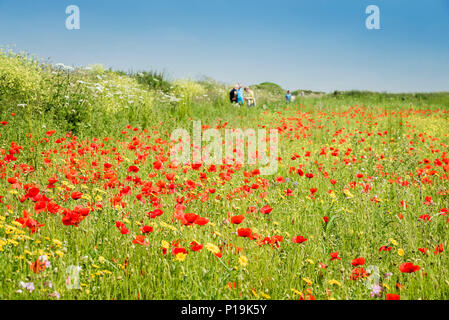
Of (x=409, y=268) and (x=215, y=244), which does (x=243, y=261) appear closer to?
(x=215, y=244)

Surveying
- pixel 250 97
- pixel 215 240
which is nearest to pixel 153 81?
pixel 250 97

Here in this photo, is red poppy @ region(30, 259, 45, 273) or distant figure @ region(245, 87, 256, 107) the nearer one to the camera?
red poppy @ region(30, 259, 45, 273)

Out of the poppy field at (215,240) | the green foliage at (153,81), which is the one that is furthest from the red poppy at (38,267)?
the green foliage at (153,81)

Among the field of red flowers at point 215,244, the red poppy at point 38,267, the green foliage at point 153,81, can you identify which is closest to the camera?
the red poppy at point 38,267

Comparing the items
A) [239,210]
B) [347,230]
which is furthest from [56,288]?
[347,230]

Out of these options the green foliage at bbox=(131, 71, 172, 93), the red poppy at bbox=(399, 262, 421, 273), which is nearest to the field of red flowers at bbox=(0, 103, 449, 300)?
the red poppy at bbox=(399, 262, 421, 273)

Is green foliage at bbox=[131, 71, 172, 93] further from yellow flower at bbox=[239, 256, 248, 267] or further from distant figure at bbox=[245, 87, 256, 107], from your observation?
yellow flower at bbox=[239, 256, 248, 267]

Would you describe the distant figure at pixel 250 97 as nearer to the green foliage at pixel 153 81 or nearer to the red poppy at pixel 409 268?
the green foliage at pixel 153 81

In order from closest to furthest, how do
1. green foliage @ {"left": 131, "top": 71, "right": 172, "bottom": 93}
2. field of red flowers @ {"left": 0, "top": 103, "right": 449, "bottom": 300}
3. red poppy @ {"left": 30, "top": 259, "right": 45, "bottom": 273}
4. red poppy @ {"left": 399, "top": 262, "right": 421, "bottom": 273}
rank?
red poppy @ {"left": 399, "top": 262, "right": 421, "bottom": 273}
red poppy @ {"left": 30, "top": 259, "right": 45, "bottom": 273}
field of red flowers @ {"left": 0, "top": 103, "right": 449, "bottom": 300}
green foliage @ {"left": 131, "top": 71, "right": 172, "bottom": 93}

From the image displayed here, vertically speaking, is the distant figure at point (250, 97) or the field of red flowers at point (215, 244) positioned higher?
the distant figure at point (250, 97)

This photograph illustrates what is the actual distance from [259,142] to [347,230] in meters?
4.24

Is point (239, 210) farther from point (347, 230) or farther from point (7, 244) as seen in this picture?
point (7, 244)
